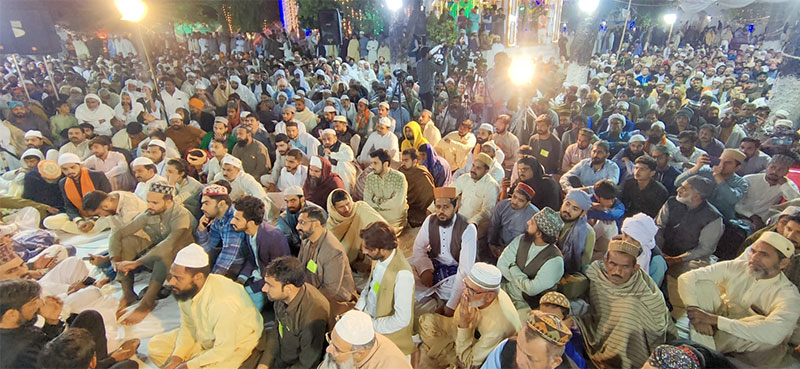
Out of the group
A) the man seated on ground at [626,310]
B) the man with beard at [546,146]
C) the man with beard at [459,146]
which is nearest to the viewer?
the man seated on ground at [626,310]

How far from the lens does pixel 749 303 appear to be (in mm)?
2207

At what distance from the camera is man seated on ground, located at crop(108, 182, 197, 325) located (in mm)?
3039

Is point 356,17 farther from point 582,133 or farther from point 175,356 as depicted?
point 175,356

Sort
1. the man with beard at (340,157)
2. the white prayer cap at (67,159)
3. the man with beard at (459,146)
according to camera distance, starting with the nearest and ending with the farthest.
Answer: the white prayer cap at (67,159), the man with beard at (340,157), the man with beard at (459,146)

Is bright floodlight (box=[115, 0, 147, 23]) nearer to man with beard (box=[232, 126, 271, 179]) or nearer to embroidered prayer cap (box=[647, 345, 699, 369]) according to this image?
man with beard (box=[232, 126, 271, 179])

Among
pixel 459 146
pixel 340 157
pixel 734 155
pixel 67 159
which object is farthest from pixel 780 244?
pixel 67 159

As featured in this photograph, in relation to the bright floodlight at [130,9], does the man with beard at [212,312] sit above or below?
below

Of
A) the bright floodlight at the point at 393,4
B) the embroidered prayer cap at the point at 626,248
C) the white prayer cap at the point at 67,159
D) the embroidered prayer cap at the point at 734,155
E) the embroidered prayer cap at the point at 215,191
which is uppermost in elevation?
the bright floodlight at the point at 393,4

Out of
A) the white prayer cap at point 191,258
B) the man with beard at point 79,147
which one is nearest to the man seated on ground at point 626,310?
the white prayer cap at point 191,258

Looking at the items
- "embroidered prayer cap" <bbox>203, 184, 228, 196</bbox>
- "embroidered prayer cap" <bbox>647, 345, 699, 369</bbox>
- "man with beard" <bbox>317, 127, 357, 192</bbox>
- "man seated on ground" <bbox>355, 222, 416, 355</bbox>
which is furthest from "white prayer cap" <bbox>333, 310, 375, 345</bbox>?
"man with beard" <bbox>317, 127, 357, 192</bbox>

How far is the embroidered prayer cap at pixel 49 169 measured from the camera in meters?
4.09

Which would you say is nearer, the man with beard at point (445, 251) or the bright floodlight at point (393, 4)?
the man with beard at point (445, 251)

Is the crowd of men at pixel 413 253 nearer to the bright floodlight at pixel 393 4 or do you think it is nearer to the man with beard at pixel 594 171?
the man with beard at pixel 594 171

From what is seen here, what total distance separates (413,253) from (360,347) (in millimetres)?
1781
